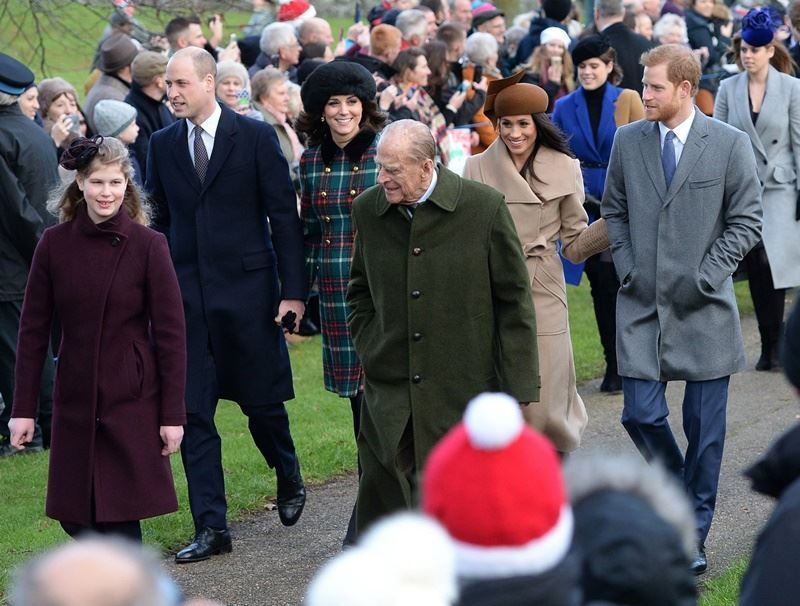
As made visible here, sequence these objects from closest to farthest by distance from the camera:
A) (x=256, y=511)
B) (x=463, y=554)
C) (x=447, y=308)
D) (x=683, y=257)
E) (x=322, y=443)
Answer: (x=463, y=554) < (x=447, y=308) < (x=683, y=257) < (x=256, y=511) < (x=322, y=443)

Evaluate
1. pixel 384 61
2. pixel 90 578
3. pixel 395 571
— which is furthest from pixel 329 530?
pixel 384 61

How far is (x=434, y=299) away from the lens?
223 inches

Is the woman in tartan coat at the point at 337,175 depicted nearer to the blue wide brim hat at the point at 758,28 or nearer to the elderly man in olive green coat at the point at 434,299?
the elderly man in olive green coat at the point at 434,299

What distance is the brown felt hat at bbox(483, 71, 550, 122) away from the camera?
21.7ft

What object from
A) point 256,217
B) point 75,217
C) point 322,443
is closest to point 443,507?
point 75,217

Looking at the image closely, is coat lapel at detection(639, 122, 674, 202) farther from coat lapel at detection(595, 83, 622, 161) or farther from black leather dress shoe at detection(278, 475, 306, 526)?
coat lapel at detection(595, 83, 622, 161)

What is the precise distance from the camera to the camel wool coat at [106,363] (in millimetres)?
5648

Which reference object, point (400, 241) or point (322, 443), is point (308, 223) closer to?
point (400, 241)

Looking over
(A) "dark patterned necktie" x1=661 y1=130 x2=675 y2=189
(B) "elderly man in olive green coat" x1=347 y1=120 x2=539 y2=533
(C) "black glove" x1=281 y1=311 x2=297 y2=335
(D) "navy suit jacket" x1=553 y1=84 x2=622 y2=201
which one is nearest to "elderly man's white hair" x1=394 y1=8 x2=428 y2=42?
(D) "navy suit jacket" x1=553 y1=84 x2=622 y2=201

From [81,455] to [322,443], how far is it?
9.54 ft

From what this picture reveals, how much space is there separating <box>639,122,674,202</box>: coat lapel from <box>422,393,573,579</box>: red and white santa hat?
13.1 feet

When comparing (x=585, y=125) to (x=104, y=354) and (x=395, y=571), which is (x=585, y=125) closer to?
(x=104, y=354)

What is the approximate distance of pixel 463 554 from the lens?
Answer: 2.41 m

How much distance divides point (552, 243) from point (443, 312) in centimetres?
125
